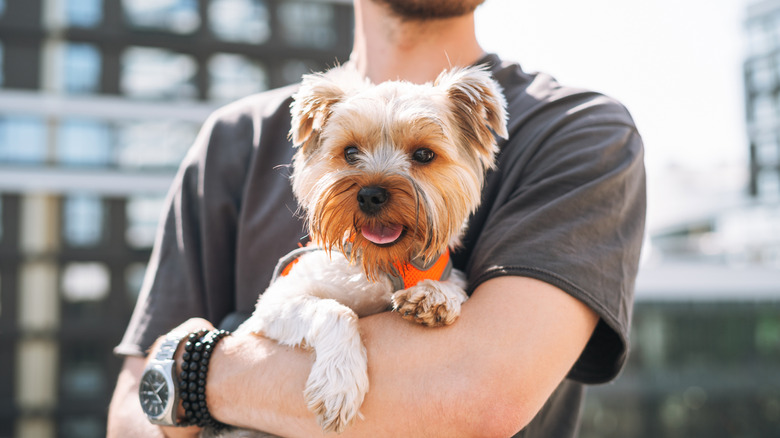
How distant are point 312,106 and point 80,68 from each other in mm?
40189

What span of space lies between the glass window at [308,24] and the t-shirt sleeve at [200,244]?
39797 mm

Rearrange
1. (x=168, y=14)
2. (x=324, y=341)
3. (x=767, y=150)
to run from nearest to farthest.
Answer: (x=324, y=341) → (x=168, y=14) → (x=767, y=150)

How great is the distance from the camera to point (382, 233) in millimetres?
2348

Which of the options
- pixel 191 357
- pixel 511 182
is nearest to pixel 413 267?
pixel 511 182

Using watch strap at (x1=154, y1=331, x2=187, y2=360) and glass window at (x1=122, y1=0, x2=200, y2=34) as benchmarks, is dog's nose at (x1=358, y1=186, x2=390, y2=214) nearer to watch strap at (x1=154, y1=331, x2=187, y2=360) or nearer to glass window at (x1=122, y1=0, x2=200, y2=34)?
watch strap at (x1=154, y1=331, x2=187, y2=360)

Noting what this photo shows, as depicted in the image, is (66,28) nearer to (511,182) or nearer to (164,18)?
(164,18)

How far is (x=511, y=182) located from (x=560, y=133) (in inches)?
9.6

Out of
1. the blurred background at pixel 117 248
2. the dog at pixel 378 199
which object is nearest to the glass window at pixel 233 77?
the blurred background at pixel 117 248

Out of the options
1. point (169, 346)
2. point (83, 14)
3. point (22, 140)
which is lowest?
point (22, 140)

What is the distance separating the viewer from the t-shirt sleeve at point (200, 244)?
9.12ft

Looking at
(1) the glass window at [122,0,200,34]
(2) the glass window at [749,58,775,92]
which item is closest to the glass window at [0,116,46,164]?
(1) the glass window at [122,0,200,34]

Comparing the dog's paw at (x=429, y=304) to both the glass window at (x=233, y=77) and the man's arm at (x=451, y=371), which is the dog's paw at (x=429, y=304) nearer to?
the man's arm at (x=451, y=371)

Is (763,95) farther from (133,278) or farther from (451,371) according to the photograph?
(451,371)

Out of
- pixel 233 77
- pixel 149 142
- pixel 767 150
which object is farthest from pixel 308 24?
pixel 767 150
